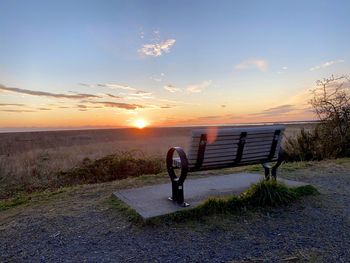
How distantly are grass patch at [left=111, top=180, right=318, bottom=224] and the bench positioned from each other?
0.25 meters

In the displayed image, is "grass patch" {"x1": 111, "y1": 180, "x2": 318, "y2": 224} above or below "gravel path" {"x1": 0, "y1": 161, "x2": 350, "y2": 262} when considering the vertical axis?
above

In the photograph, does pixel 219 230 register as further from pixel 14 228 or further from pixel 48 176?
pixel 48 176

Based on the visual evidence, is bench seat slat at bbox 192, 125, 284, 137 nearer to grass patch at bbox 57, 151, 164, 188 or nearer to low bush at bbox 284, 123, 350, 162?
grass patch at bbox 57, 151, 164, 188

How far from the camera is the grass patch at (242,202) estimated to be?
4.15 meters

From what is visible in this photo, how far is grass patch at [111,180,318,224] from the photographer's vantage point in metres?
4.15

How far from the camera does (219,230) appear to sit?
12.6 feet

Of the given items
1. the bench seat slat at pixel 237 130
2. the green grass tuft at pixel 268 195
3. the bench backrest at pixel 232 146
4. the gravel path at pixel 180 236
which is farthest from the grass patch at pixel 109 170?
the green grass tuft at pixel 268 195

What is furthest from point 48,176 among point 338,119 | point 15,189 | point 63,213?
point 338,119

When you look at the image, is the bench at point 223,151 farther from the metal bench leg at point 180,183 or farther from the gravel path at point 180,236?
the gravel path at point 180,236

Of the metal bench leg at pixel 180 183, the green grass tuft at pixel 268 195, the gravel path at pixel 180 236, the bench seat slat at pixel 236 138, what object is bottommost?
the gravel path at pixel 180 236

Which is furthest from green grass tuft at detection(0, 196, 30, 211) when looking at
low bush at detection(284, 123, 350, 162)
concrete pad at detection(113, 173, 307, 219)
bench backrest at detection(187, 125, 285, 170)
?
low bush at detection(284, 123, 350, 162)

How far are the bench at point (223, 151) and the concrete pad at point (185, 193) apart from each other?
215 millimetres

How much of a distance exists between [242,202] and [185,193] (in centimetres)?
90

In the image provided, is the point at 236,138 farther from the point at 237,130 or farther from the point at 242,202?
the point at 242,202
